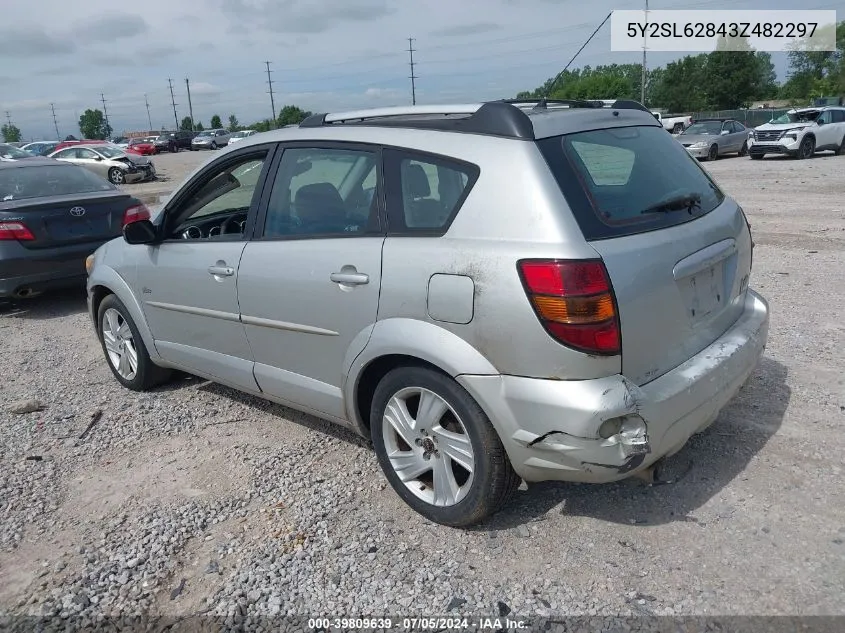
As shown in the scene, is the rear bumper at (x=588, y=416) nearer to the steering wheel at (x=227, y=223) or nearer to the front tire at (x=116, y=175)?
the steering wheel at (x=227, y=223)

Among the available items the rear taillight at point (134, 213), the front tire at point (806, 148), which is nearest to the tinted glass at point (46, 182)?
the rear taillight at point (134, 213)

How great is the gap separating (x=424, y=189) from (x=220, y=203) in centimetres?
208

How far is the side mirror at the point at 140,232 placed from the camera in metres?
4.24

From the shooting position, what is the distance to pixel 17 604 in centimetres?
281

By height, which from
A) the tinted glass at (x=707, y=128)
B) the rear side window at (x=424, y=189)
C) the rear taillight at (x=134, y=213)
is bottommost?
the tinted glass at (x=707, y=128)

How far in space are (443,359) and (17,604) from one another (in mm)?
2011

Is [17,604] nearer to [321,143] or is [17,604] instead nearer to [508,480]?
[508,480]

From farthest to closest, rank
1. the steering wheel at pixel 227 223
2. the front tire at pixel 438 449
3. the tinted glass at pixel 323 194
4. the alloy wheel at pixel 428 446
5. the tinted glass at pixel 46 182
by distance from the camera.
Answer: the tinted glass at pixel 46 182
the steering wheel at pixel 227 223
the tinted glass at pixel 323 194
the alloy wheel at pixel 428 446
the front tire at pixel 438 449

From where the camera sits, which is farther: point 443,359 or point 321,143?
point 321,143

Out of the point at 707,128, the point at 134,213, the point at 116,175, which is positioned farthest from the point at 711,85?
the point at 134,213

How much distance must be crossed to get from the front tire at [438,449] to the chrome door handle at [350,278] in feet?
1.43

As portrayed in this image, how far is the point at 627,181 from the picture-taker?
309 cm

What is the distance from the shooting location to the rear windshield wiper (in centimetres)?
300

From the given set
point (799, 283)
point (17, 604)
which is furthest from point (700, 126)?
point (17, 604)
